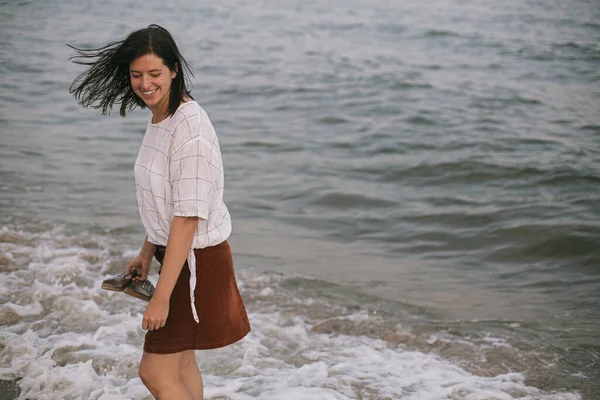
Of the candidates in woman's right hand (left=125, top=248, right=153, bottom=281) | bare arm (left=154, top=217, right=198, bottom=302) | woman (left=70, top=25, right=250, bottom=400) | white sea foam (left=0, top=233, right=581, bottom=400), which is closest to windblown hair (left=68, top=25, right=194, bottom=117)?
woman (left=70, top=25, right=250, bottom=400)

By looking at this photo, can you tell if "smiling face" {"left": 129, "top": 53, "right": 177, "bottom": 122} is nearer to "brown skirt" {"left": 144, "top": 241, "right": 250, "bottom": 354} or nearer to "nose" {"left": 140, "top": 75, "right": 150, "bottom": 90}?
"nose" {"left": 140, "top": 75, "right": 150, "bottom": 90}

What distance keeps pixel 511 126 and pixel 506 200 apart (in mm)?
2820

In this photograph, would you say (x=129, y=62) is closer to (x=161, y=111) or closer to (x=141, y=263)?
(x=161, y=111)

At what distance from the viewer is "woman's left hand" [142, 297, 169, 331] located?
2.98 meters

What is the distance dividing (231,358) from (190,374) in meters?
1.53

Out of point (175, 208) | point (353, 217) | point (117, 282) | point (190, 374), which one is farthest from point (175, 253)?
point (353, 217)

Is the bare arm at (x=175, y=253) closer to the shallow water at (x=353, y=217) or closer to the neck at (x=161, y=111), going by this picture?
the neck at (x=161, y=111)

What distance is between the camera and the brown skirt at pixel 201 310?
10.3ft

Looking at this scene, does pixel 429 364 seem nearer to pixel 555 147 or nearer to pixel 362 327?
pixel 362 327

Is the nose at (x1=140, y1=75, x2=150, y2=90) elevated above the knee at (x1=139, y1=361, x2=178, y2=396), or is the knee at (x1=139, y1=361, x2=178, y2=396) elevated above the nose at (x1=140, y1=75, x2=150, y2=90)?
the nose at (x1=140, y1=75, x2=150, y2=90)

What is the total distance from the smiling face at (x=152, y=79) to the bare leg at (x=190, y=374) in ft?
3.23

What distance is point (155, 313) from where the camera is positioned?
2990 millimetres

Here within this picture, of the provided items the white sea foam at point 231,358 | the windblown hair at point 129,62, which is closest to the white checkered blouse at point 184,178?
the windblown hair at point 129,62

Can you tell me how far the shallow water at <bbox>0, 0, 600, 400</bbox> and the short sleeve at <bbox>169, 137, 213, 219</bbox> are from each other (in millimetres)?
1757
